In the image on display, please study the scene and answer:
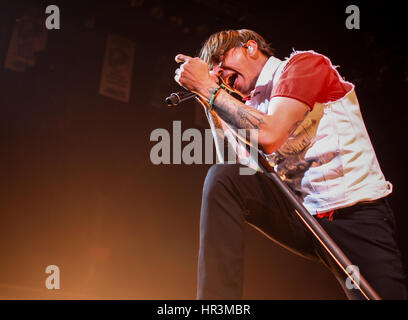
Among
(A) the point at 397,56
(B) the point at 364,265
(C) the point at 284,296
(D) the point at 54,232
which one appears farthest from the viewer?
(C) the point at 284,296

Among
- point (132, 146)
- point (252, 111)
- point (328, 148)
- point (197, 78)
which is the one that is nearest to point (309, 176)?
point (328, 148)

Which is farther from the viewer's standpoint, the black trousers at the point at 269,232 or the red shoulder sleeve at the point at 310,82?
the red shoulder sleeve at the point at 310,82

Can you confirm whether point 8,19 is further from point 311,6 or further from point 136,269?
point 311,6

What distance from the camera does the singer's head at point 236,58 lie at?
1559 millimetres

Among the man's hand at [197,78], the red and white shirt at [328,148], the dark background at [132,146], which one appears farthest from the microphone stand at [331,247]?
the dark background at [132,146]

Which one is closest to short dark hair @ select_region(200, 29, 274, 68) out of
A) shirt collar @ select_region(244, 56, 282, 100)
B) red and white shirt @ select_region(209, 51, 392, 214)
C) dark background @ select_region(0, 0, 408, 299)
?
shirt collar @ select_region(244, 56, 282, 100)

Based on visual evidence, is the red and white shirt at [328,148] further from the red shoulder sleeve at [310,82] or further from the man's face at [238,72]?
the man's face at [238,72]

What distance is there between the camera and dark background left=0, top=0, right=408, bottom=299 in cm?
258

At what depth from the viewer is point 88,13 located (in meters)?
2.97

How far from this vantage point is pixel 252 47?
160 cm

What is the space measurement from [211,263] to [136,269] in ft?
6.81

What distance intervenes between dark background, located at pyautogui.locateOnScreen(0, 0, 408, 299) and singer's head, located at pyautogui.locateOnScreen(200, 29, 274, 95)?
1.52 meters

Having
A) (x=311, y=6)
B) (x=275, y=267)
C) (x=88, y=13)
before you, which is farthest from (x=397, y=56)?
(x=88, y=13)

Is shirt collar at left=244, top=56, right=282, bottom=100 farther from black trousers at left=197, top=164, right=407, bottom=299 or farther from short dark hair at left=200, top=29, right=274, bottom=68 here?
black trousers at left=197, top=164, right=407, bottom=299
